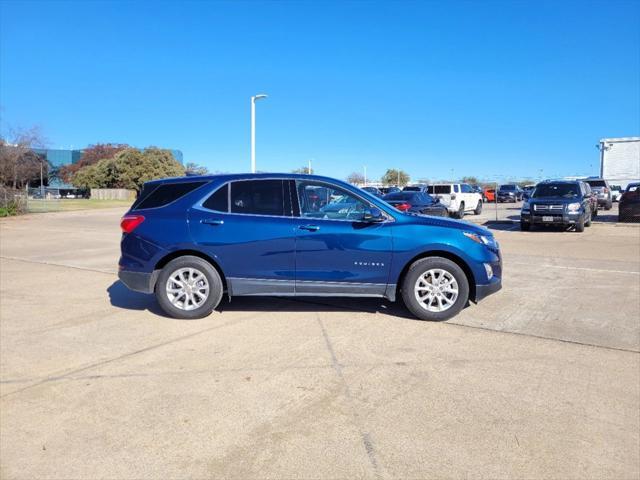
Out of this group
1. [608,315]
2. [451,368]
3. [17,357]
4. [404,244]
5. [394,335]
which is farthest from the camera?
[608,315]

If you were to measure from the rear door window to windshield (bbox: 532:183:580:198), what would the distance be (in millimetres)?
14981

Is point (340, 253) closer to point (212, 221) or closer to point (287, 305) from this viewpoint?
point (287, 305)

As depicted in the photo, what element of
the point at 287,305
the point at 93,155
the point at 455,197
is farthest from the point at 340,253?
the point at 93,155

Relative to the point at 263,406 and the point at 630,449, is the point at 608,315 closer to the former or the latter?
the point at 630,449

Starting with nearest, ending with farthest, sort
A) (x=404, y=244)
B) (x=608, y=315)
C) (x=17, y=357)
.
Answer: (x=17, y=357) < (x=404, y=244) < (x=608, y=315)

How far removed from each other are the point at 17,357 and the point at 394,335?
3.79m

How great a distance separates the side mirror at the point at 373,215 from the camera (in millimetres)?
5699

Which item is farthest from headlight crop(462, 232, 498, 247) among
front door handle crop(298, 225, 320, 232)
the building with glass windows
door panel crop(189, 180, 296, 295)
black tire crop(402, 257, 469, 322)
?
the building with glass windows

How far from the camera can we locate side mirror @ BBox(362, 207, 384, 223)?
5699 mm

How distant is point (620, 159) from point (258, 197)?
190ft

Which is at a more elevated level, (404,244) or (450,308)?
(404,244)

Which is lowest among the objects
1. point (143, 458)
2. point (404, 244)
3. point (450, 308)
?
point (143, 458)

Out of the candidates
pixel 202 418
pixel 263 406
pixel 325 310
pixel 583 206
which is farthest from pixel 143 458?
pixel 583 206

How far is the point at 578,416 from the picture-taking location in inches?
138
